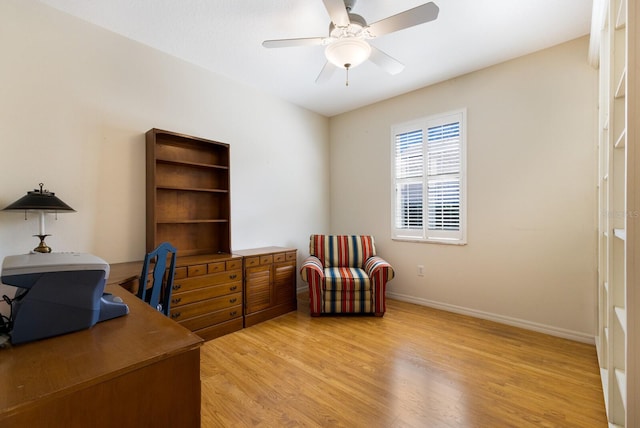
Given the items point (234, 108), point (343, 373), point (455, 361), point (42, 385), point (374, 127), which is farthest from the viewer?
point (374, 127)

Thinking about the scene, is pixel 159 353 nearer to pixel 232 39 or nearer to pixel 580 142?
pixel 232 39

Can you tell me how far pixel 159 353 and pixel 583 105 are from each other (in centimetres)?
359

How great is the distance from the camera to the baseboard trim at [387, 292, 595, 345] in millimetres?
2603

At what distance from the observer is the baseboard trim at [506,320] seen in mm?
2603

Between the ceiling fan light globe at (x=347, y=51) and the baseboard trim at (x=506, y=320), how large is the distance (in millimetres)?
2824

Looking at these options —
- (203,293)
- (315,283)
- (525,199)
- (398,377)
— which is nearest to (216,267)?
(203,293)

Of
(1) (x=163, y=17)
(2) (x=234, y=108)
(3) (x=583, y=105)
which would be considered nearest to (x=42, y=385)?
(1) (x=163, y=17)

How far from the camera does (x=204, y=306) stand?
8.65ft

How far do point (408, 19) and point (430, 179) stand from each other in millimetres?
2073

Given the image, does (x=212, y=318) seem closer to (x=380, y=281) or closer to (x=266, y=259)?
(x=266, y=259)

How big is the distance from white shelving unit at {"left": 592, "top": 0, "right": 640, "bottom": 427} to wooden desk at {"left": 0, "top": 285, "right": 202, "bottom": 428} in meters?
1.57

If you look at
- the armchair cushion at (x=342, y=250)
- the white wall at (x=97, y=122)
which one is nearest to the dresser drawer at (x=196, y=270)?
the white wall at (x=97, y=122)

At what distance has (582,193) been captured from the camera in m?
2.58

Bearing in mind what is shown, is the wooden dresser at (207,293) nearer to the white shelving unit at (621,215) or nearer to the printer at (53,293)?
the printer at (53,293)
